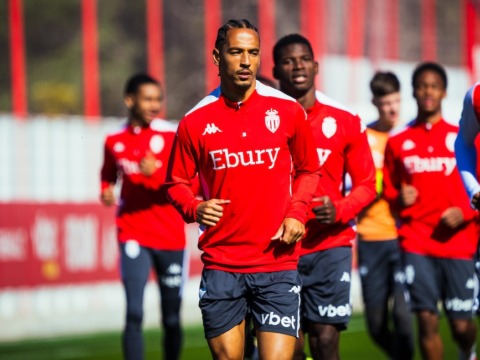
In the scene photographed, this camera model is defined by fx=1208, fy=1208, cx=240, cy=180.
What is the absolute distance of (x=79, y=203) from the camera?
15609mm

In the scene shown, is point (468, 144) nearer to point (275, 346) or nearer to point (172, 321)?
point (275, 346)

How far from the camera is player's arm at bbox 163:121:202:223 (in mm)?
7281

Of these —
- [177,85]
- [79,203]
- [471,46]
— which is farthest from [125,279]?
[471,46]

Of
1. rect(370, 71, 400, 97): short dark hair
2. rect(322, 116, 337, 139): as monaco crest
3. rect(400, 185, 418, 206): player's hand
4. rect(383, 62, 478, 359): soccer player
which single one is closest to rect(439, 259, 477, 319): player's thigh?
rect(383, 62, 478, 359): soccer player

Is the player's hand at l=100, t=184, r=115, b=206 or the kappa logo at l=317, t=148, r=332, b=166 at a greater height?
the kappa logo at l=317, t=148, r=332, b=166

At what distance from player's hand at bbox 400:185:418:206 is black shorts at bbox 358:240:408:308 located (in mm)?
1406

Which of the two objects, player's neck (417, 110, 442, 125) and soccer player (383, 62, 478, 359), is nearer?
soccer player (383, 62, 478, 359)

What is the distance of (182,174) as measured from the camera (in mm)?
7391

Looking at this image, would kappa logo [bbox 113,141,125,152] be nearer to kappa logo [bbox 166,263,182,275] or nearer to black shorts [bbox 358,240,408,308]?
kappa logo [bbox 166,263,182,275]

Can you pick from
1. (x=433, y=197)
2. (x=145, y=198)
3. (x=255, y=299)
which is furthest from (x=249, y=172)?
(x=145, y=198)

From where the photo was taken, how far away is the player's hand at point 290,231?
7008 mm

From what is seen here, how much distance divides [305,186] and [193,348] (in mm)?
6811

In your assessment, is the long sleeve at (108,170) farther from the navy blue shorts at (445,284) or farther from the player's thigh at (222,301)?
the player's thigh at (222,301)

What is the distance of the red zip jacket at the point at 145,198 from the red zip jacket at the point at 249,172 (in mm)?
3632
